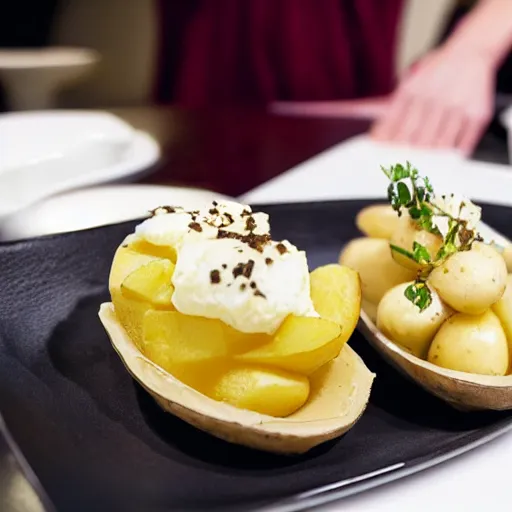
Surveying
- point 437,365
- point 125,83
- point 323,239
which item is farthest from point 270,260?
point 125,83

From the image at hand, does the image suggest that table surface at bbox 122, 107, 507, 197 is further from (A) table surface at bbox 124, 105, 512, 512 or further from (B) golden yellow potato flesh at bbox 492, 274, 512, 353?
(B) golden yellow potato flesh at bbox 492, 274, 512, 353

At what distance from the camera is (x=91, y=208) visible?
1.01m

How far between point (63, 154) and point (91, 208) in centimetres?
39

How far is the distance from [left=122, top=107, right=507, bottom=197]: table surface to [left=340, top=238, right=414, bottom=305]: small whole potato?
1.82 ft

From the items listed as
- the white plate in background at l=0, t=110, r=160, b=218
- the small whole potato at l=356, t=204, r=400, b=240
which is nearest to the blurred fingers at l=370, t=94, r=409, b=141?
the white plate in background at l=0, t=110, r=160, b=218

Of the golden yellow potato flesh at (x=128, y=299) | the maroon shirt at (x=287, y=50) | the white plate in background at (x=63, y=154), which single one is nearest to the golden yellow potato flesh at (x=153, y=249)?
the golden yellow potato flesh at (x=128, y=299)

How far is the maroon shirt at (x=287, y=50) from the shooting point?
2.90 meters

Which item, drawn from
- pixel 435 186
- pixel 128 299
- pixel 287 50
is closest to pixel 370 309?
pixel 128 299

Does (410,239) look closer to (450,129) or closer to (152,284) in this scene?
(152,284)

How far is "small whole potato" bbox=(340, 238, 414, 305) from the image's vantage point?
67 centimetres

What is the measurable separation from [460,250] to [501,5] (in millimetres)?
1989

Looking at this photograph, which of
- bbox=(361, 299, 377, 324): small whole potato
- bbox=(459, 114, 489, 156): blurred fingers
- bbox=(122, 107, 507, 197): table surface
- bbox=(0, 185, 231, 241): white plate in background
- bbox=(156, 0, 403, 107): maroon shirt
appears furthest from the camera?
bbox=(156, 0, 403, 107): maroon shirt

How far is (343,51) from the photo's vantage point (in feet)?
9.62

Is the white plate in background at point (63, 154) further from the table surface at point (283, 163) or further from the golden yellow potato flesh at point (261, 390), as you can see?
the golden yellow potato flesh at point (261, 390)
